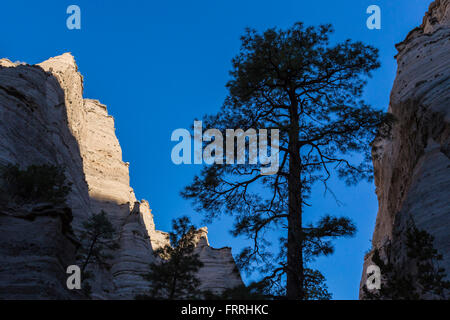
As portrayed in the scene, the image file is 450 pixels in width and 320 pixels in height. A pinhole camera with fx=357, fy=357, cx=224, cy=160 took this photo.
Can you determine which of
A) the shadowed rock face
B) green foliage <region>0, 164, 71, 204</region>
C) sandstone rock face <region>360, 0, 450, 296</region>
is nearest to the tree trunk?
sandstone rock face <region>360, 0, 450, 296</region>

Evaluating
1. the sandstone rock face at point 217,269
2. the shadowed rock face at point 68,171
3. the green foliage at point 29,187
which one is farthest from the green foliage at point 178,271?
the sandstone rock face at point 217,269

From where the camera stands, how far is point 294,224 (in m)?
11.6

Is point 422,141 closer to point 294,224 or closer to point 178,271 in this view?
point 294,224

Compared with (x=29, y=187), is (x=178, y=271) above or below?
below

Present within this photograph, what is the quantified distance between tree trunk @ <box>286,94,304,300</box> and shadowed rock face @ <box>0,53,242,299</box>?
709 cm

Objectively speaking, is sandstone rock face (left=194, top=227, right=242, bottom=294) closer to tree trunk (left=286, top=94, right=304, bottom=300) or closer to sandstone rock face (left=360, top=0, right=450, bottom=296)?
sandstone rock face (left=360, top=0, right=450, bottom=296)

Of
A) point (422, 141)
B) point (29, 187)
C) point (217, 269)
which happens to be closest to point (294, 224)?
point (422, 141)

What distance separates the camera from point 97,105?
71688 millimetres

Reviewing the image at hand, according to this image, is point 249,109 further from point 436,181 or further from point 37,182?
point 37,182

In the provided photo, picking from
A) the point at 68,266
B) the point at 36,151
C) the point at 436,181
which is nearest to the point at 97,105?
the point at 36,151

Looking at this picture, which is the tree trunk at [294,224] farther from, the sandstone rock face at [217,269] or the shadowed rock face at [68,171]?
the sandstone rock face at [217,269]

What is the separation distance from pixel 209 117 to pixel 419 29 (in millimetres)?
21997

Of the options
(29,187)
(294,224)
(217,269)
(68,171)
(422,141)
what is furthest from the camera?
(217,269)

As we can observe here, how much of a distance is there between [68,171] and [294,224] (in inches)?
1131
